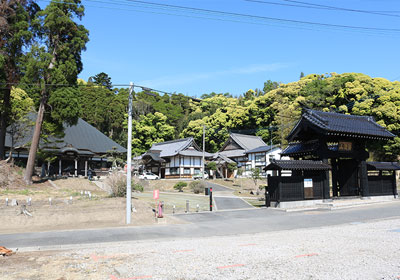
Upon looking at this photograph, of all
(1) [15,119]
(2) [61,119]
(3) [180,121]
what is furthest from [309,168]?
(3) [180,121]

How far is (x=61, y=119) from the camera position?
26.3 m

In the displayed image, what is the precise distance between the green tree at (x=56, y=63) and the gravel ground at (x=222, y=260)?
18713mm

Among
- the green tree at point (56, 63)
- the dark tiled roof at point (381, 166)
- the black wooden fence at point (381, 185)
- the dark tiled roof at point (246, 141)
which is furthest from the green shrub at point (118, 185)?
the dark tiled roof at point (246, 141)

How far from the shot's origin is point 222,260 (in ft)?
25.0

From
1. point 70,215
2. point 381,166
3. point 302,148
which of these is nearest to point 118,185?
point 70,215

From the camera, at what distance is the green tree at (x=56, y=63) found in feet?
82.3

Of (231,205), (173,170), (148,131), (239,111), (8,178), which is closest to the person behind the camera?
(231,205)

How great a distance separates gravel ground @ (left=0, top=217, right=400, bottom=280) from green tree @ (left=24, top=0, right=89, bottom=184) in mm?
18713

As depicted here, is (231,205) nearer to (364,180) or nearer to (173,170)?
(364,180)

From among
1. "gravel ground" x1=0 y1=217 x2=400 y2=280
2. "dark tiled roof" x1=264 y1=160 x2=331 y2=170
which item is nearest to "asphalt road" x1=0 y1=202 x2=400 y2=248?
"gravel ground" x1=0 y1=217 x2=400 y2=280

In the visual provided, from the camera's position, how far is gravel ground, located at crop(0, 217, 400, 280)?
637 centimetres

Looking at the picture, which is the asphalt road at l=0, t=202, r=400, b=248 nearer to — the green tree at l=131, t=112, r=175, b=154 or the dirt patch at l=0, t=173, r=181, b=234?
the dirt patch at l=0, t=173, r=181, b=234

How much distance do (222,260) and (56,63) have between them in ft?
78.8

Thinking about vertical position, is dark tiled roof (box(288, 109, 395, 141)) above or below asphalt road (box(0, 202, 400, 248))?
above
